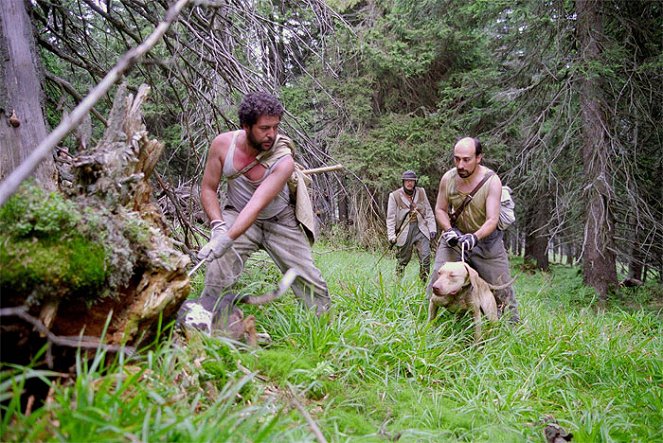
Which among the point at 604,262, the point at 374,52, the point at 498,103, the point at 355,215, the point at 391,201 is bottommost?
the point at 604,262

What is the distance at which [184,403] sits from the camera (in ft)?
7.64

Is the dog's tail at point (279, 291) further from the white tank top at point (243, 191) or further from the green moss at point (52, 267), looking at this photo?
the green moss at point (52, 267)

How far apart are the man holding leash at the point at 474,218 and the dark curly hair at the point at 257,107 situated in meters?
2.34

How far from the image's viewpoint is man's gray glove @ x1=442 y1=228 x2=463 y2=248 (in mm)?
5242

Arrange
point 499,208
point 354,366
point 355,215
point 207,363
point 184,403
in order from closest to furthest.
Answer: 1. point 184,403
2. point 207,363
3. point 354,366
4. point 499,208
5. point 355,215

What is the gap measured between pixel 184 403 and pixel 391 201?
6.68m

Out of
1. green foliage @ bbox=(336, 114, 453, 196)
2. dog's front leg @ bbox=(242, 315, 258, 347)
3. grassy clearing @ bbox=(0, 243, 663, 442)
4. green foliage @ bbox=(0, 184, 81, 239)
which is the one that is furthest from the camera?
green foliage @ bbox=(336, 114, 453, 196)

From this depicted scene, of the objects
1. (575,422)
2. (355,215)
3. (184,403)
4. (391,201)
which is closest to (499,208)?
(575,422)

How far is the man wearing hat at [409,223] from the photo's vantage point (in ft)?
27.7

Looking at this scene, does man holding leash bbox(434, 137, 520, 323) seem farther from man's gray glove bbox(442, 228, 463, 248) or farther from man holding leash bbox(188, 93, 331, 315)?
man holding leash bbox(188, 93, 331, 315)

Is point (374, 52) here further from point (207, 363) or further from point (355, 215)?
point (207, 363)

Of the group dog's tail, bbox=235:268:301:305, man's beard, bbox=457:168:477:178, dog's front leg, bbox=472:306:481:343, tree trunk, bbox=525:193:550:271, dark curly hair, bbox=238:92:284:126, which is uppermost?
dark curly hair, bbox=238:92:284:126

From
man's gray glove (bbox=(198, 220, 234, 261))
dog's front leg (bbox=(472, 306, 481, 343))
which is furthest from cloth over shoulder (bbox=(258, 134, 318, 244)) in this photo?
dog's front leg (bbox=(472, 306, 481, 343))

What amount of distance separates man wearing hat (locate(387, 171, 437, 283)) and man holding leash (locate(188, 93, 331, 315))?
428 centimetres
